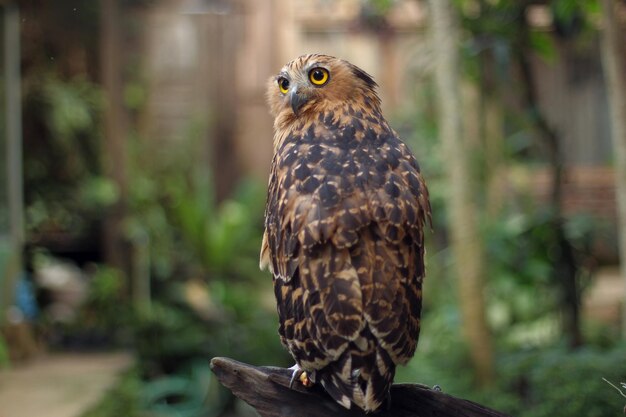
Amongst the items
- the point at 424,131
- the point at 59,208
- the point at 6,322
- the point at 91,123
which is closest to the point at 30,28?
the point at 91,123

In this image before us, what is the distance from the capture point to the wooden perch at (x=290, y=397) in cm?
217

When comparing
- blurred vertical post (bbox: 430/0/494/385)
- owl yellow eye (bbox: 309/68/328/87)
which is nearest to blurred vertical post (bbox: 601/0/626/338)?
blurred vertical post (bbox: 430/0/494/385)

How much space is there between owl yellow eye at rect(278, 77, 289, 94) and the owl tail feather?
811 millimetres

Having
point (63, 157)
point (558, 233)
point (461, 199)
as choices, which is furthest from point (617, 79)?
point (63, 157)

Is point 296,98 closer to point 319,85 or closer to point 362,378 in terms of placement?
point 319,85

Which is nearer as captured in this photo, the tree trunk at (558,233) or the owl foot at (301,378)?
the owl foot at (301,378)

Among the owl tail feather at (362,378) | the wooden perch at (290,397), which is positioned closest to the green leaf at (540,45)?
the wooden perch at (290,397)

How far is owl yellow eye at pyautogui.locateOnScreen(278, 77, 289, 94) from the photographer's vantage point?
91.5 inches

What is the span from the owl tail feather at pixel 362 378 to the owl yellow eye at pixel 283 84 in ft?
2.66

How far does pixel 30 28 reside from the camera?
6590mm

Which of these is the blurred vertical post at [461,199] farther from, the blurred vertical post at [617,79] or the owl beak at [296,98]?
the owl beak at [296,98]

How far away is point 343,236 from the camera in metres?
2.06

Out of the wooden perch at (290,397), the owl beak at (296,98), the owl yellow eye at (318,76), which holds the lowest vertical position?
the wooden perch at (290,397)

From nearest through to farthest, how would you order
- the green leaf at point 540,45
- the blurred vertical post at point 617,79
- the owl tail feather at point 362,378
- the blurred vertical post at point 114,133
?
the owl tail feather at point 362,378
the blurred vertical post at point 617,79
the green leaf at point 540,45
the blurred vertical post at point 114,133
